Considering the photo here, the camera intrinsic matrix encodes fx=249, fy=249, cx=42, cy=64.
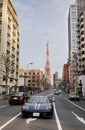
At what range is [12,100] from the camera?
99.7 feet

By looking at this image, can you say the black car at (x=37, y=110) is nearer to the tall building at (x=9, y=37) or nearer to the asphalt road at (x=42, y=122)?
the asphalt road at (x=42, y=122)

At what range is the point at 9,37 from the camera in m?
79.8

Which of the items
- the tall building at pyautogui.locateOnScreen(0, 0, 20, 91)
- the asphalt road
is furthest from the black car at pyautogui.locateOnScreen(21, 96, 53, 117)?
the tall building at pyautogui.locateOnScreen(0, 0, 20, 91)

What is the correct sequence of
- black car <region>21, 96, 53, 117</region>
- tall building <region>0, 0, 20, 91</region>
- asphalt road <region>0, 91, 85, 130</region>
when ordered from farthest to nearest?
tall building <region>0, 0, 20, 91</region>, black car <region>21, 96, 53, 117</region>, asphalt road <region>0, 91, 85, 130</region>

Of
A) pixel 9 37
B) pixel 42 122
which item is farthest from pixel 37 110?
pixel 9 37

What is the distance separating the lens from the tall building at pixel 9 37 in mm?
71375

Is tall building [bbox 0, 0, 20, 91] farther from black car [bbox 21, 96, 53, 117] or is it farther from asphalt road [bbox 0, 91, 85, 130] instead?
black car [bbox 21, 96, 53, 117]

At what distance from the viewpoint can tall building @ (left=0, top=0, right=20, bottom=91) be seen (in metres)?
71.4

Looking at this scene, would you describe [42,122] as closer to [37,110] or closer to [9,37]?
[37,110]

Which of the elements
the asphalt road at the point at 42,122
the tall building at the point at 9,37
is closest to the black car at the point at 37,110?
the asphalt road at the point at 42,122

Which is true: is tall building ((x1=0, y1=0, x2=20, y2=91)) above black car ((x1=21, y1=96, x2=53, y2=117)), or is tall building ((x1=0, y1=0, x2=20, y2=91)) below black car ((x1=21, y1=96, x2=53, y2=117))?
above

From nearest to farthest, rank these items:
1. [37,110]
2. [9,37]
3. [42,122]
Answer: [42,122], [37,110], [9,37]

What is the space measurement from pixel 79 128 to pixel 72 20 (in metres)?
177

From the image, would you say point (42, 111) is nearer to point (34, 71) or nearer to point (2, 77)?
A: point (2, 77)
